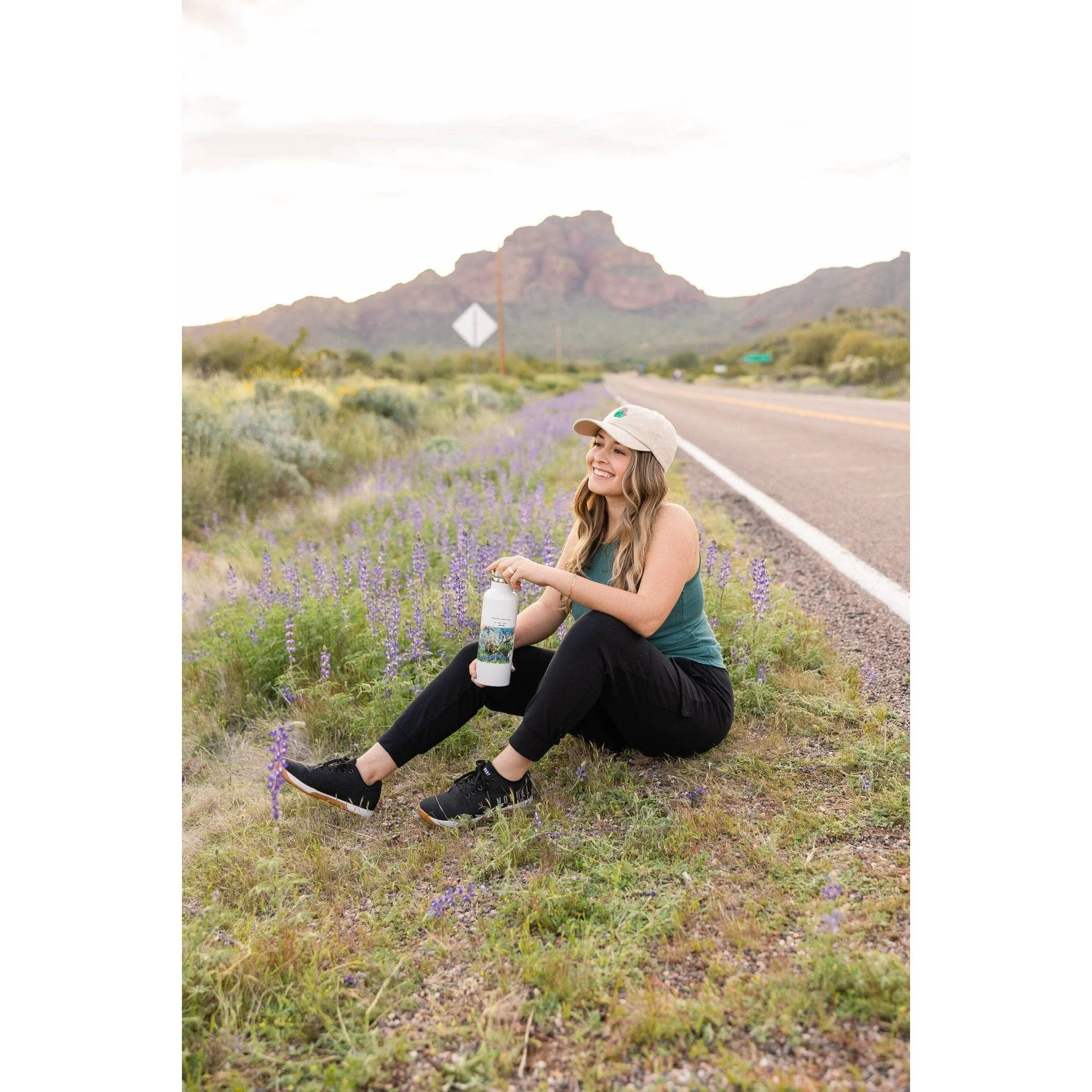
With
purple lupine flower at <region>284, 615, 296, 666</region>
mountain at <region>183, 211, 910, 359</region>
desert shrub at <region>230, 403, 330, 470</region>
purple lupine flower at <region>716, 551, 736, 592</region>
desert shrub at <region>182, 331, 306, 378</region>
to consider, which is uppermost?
mountain at <region>183, 211, 910, 359</region>

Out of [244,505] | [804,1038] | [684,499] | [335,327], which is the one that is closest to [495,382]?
[244,505]

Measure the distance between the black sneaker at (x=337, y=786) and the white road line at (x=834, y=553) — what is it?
274 centimetres

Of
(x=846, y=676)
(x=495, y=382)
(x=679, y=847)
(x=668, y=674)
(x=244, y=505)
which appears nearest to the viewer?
(x=679, y=847)

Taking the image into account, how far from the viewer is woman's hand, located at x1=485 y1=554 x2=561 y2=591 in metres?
2.95

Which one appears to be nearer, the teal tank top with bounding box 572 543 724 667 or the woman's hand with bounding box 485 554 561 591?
the woman's hand with bounding box 485 554 561 591

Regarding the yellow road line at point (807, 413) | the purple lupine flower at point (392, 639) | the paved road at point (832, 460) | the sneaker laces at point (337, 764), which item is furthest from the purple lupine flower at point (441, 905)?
the yellow road line at point (807, 413)

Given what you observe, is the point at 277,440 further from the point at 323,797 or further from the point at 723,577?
the point at 323,797

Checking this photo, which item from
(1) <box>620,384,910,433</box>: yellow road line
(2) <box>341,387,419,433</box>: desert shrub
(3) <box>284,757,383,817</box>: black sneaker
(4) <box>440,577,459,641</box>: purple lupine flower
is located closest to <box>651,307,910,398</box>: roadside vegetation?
(1) <box>620,384,910,433</box>: yellow road line

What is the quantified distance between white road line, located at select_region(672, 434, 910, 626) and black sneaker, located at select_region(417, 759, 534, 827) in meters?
2.37

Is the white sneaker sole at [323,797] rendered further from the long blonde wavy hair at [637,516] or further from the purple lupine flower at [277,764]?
the long blonde wavy hair at [637,516]

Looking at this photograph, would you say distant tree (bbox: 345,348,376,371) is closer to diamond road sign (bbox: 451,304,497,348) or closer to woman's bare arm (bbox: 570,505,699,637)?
diamond road sign (bbox: 451,304,497,348)
